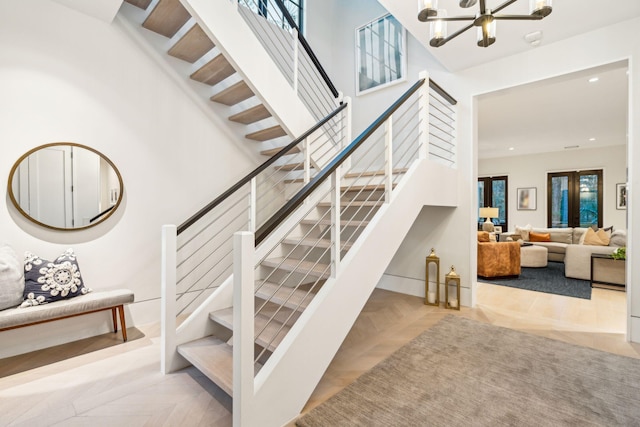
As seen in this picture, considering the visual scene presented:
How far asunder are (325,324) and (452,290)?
2407mm

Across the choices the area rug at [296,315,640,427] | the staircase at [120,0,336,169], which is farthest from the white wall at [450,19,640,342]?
the staircase at [120,0,336,169]

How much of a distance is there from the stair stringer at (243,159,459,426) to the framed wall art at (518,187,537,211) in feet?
27.0

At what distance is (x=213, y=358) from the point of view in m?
1.95

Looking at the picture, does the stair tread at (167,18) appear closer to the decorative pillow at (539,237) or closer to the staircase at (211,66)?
the staircase at (211,66)

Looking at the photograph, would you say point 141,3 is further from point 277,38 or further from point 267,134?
point 277,38

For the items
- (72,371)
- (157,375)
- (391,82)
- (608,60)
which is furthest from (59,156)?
(608,60)

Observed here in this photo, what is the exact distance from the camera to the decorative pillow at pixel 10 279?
214cm

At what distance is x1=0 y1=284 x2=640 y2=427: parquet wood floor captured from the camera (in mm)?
1687

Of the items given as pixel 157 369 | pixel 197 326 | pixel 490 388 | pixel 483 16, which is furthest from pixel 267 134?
pixel 490 388

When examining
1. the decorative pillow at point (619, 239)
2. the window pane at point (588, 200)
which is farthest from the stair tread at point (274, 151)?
the window pane at point (588, 200)


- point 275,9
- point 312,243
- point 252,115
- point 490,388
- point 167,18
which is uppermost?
point 275,9

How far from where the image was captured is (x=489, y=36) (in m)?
2.06

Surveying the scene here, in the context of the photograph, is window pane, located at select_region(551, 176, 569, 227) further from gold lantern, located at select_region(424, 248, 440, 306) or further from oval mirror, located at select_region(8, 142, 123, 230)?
oval mirror, located at select_region(8, 142, 123, 230)

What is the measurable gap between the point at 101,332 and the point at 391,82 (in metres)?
4.56
